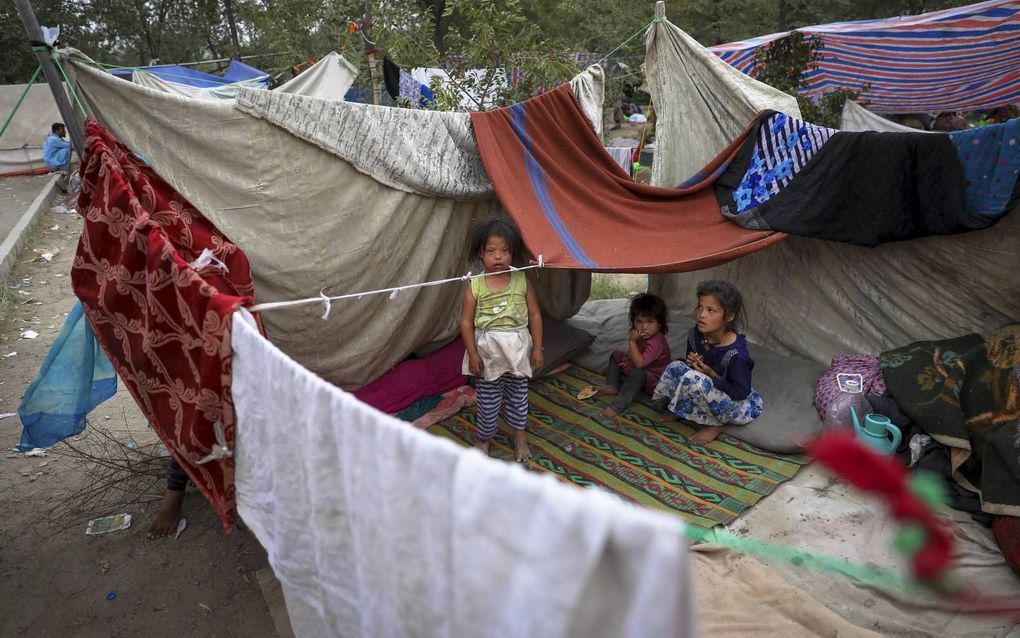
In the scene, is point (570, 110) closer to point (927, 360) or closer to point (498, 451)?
point (498, 451)

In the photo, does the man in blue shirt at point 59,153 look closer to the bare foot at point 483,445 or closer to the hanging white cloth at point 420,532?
the bare foot at point 483,445

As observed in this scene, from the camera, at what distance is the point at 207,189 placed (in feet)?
7.70

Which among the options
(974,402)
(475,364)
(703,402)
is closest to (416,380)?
(475,364)

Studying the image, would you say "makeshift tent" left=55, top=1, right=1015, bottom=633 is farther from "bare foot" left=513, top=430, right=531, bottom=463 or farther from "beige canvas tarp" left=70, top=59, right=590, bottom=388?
"bare foot" left=513, top=430, right=531, bottom=463

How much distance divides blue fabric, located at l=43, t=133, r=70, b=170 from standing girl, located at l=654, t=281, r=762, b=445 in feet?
34.9

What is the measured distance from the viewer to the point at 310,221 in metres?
2.60

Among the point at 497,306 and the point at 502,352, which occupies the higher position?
the point at 497,306

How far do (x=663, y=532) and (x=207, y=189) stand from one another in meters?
2.32

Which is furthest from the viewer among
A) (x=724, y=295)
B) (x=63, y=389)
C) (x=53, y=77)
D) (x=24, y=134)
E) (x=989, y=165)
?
(x=24, y=134)

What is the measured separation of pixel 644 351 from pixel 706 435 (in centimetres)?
62

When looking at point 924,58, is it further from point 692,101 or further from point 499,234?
point 499,234

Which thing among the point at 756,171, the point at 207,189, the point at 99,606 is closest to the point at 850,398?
the point at 756,171

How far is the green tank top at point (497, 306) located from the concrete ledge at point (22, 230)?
5673 millimetres

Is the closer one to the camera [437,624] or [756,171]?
[437,624]
